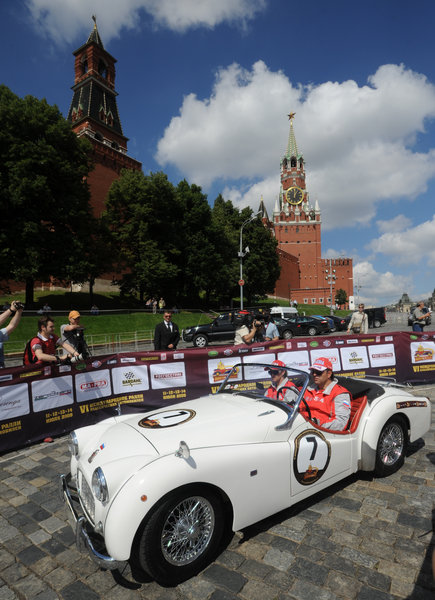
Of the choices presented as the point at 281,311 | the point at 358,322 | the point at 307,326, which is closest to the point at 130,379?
the point at 358,322

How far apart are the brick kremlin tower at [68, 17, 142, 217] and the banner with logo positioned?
4288cm

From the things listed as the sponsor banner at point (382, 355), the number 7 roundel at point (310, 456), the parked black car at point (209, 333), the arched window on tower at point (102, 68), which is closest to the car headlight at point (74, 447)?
the number 7 roundel at point (310, 456)

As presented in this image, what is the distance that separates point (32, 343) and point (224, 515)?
4592 millimetres

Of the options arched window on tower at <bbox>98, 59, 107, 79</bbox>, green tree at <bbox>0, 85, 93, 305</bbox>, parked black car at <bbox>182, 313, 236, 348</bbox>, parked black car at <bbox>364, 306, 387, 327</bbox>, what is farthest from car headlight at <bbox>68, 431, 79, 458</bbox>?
arched window on tower at <bbox>98, 59, 107, 79</bbox>

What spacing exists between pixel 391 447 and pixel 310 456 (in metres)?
1.63

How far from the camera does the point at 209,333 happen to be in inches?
793

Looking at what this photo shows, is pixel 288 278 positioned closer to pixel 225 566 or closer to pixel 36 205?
pixel 36 205

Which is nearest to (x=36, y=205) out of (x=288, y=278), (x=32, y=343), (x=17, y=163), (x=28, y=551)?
(x=17, y=163)

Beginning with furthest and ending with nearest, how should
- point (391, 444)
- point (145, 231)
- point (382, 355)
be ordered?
point (145, 231) → point (382, 355) → point (391, 444)

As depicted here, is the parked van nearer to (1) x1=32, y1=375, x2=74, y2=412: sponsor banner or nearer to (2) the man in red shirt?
(1) x1=32, y1=375, x2=74, y2=412: sponsor banner

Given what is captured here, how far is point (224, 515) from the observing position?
9.96ft

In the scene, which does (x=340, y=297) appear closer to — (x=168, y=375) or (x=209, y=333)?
(x=209, y=333)

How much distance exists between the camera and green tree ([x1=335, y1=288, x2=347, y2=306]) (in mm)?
107062

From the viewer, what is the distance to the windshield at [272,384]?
152 inches
